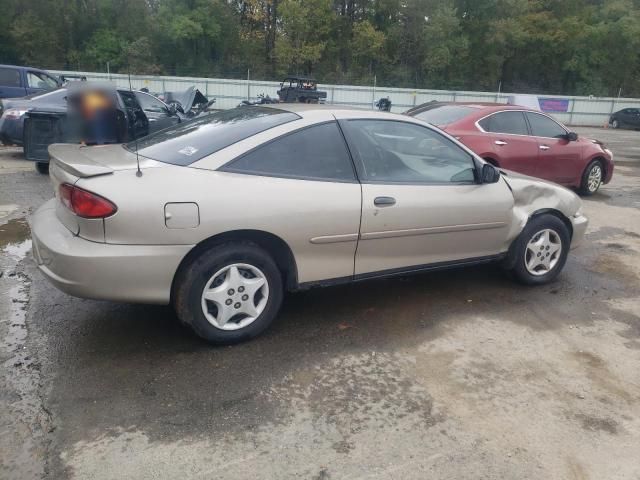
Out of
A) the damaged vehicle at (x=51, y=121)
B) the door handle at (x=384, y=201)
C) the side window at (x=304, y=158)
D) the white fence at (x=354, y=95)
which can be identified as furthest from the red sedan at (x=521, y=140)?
the white fence at (x=354, y=95)

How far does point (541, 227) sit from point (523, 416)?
7.29 ft

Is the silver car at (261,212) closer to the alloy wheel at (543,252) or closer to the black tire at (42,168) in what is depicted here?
the alloy wheel at (543,252)

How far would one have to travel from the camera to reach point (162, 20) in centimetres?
4434

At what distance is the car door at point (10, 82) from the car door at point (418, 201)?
12.7m

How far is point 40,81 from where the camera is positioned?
14312 millimetres

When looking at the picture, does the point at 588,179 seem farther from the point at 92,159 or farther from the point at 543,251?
the point at 92,159

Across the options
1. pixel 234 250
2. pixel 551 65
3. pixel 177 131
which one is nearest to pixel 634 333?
pixel 234 250

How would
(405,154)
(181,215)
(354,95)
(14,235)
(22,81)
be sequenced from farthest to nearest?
(354,95) → (22,81) → (14,235) → (405,154) → (181,215)

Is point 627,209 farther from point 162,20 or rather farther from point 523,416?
point 162,20

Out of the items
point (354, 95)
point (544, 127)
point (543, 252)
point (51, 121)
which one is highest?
point (544, 127)

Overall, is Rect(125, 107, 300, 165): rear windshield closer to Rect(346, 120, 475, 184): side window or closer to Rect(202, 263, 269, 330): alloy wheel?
Rect(346, 120, 475, 184): side window

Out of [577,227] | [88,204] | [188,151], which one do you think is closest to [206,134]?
[188,151]

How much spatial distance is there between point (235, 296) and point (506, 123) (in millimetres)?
6166

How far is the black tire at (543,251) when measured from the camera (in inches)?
186
